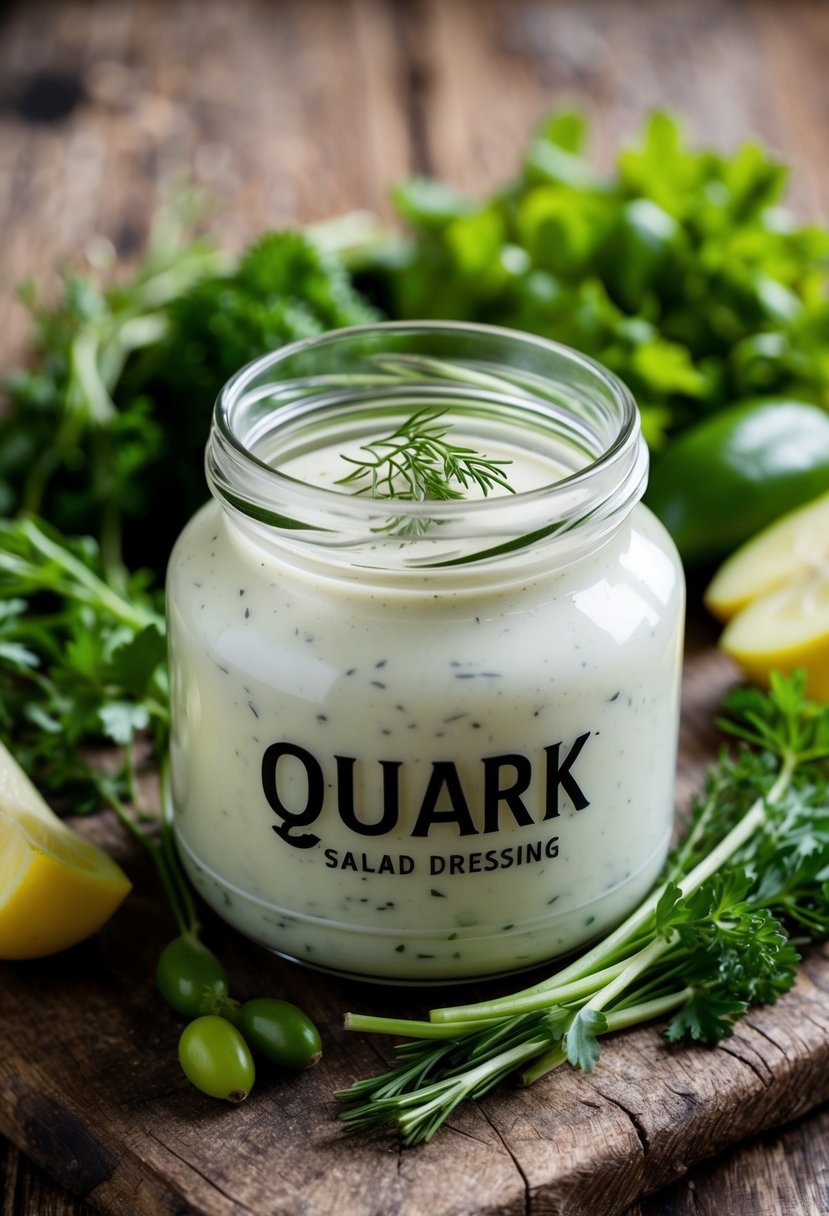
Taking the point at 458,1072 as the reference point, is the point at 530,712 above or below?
above

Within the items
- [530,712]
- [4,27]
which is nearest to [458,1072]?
[530,712]

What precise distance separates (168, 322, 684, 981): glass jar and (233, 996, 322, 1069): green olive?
10cm

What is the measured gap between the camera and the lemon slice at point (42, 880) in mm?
1627

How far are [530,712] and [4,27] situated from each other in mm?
3846

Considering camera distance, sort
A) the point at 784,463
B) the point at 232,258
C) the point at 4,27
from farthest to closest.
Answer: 1. the point at 4,27
2. the point at 232,258
3. the point at 784,463

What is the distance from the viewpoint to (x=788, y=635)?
2.14m

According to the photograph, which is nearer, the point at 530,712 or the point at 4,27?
the point at 530,712

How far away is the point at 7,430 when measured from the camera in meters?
2.66

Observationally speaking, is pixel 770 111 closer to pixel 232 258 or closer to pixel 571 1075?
pixel 232 258

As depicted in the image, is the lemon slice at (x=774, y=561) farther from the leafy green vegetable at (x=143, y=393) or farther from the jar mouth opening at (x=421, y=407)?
the leafy green vegetable at (x=143, y=393)

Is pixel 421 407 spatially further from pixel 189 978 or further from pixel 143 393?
pixel 143 393

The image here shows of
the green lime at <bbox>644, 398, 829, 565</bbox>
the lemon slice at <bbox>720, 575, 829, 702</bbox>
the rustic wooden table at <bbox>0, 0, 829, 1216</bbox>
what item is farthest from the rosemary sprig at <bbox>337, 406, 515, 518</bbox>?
the rustic wooden table at <bbox>0, 0, 829, 1216</bbox>

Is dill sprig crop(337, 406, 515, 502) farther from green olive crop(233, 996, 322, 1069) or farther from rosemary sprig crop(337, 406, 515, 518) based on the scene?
green olive crop(233, 996, 322, 1069)

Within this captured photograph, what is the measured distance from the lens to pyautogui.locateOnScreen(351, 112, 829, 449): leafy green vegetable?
2.69m
